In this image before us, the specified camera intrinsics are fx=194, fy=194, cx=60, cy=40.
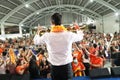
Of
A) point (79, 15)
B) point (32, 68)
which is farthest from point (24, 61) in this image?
point (79, 15)

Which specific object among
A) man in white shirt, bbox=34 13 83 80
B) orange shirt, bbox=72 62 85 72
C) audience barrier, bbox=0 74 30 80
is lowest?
audience barrier, bbox=0 74 30 80

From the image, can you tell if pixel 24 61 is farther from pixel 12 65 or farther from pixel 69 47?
pixel 69 47

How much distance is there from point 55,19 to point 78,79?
3910 mm

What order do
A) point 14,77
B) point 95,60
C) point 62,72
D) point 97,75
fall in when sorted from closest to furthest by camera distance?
1. point 62,72
2. point 14,77
3. point 97,75
4. point 95,60

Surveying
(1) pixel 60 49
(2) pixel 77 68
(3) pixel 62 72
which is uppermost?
(1) pixel 60 49

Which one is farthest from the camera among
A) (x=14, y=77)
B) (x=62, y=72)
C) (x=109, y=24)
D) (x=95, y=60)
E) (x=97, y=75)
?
(x=109, y=24)

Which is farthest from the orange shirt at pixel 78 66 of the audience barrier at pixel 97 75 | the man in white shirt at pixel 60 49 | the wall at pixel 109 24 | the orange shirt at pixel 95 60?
the wall at pixel 109 24

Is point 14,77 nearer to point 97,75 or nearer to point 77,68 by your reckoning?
point 77,68

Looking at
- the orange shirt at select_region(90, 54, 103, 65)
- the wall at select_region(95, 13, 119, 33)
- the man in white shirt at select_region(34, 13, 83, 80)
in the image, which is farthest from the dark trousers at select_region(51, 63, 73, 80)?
the wall at select_region(95, 13, 119, 33)

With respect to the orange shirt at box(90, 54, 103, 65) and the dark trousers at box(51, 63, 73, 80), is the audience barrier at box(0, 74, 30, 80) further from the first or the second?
the dark trousers at box(51, 63, 73, 80)

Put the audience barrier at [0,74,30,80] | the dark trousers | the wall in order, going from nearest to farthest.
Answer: the dark trousers, the audience barrier at [0,74,30,80], the wall

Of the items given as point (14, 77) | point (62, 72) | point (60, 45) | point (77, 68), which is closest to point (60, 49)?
point (60, 45)

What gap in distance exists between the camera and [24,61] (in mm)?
6711

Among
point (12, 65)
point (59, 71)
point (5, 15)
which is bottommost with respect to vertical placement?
point (12, 65)
